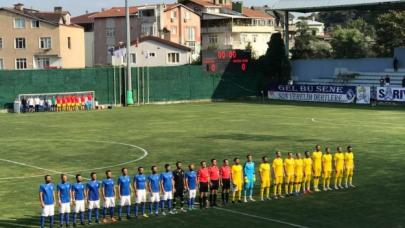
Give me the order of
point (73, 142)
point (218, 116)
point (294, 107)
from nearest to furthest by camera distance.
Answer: point (73, 142), point (218, 116), point (294, 107)

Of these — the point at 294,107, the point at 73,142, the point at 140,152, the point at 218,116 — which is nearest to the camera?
the point at 140,152

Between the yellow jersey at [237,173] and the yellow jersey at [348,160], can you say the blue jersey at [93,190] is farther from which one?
the yellow jersey at [348,160]

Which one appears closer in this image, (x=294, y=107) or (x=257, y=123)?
(x=257, y=123)

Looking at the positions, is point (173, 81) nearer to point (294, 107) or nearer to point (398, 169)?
point (294, 107)

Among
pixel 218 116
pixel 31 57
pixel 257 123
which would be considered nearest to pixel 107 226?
pixel 257 123

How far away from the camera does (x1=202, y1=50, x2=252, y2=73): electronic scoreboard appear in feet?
224

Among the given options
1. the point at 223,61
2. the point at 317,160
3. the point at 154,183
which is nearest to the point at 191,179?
the point at 154,183

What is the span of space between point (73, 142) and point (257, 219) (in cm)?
1876

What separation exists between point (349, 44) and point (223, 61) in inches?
1715

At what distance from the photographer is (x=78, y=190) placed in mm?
17891

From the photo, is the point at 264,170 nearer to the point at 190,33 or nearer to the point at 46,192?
the point at 46,192

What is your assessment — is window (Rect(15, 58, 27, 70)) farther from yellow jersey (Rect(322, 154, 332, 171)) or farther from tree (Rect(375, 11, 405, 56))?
yellow jersey (Rect(322, 154, 332, 171))

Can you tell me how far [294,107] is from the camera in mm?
57062

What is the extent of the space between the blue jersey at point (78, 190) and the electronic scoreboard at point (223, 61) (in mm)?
50293
